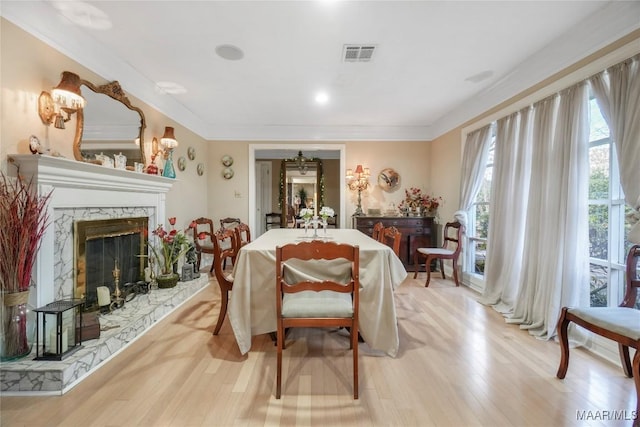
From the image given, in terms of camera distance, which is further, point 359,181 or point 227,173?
point 227,173

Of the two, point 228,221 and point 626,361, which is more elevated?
point 228,221

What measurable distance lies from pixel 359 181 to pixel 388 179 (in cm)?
58

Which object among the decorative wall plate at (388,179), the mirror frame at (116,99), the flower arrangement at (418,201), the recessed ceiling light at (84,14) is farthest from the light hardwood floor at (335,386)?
the decorative wall plate at (388,179)

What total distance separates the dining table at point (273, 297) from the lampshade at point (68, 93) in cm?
176

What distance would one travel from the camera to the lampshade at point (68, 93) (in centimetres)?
207

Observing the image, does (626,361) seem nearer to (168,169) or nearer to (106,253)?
(106,253)

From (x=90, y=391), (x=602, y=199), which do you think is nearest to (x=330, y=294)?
(x=90, y=391)

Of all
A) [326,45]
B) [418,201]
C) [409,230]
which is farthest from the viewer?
[418,201]

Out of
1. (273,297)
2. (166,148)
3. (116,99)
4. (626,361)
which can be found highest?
(116,99)

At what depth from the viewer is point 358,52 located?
2.59 m

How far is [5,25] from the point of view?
1771 millimetres

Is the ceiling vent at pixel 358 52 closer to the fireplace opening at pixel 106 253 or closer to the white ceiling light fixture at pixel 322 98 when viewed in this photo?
the white ceiling light fixture at pixel 322 98

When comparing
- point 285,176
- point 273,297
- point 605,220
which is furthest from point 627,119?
point 285,176
